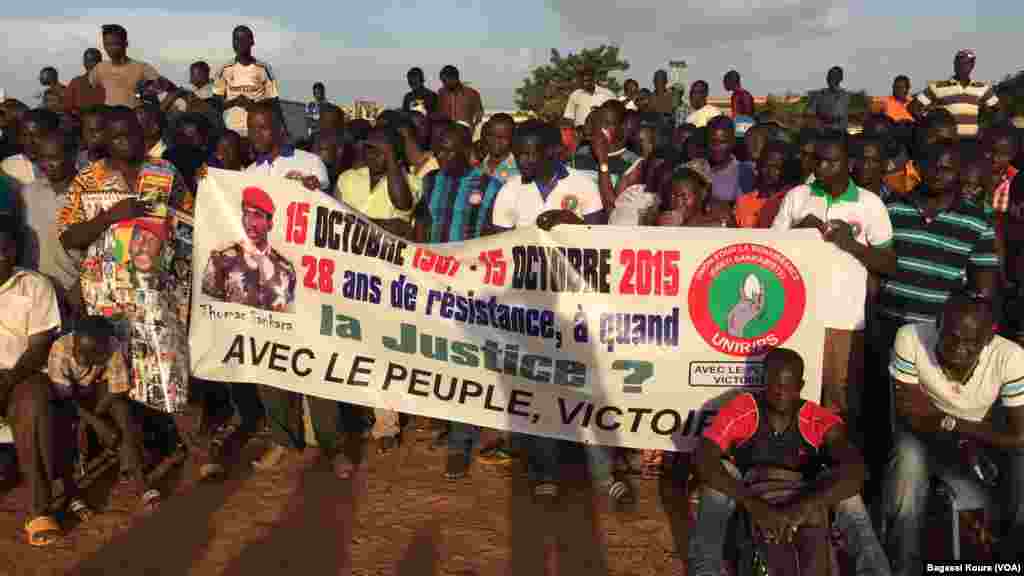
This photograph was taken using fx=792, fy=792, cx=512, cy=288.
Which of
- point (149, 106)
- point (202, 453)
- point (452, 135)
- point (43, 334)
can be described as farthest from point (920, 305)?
point (149, 106)

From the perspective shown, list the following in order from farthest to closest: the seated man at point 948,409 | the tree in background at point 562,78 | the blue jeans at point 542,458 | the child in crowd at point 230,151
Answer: the tree in background at point 562,78, the child in crowd at point 230,151, the blue jeans at point 542,458, the seated man at point 948,409

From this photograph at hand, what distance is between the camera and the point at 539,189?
5.51 meters

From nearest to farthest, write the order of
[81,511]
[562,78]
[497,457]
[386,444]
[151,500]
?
1. [81,511]
2. [151,500]
3. [497,457]
4. [386,444]
5. [562,78]

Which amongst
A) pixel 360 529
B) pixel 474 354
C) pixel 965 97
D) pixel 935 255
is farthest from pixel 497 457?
pixel 965 97

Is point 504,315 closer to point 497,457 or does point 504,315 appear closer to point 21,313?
point 497,457

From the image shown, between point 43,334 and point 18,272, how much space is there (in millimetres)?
427

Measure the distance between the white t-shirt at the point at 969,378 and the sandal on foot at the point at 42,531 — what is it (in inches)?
201

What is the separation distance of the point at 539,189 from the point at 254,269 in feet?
6.75

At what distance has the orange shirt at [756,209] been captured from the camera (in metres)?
5.89

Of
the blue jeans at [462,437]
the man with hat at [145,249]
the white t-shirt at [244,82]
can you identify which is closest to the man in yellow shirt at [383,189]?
the man with hat at [145,249]

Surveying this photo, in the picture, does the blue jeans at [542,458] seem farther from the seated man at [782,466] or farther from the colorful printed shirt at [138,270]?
the colorful printed shirt at [138,270]

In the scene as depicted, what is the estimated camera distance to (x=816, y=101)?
472 inches

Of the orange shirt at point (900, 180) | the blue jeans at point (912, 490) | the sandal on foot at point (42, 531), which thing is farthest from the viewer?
the orange shirt at point (900, 180)

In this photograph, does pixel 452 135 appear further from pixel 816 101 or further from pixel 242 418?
pixel 816 101
